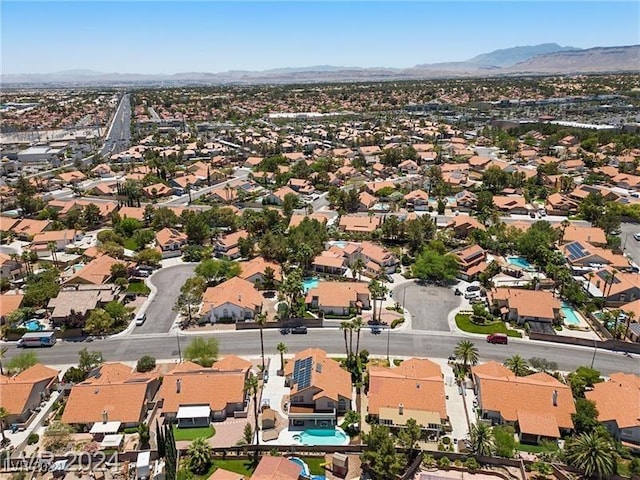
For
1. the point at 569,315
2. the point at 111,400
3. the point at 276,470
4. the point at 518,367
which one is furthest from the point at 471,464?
the point at 111,400

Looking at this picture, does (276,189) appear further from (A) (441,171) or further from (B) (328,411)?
(B) (328,411)

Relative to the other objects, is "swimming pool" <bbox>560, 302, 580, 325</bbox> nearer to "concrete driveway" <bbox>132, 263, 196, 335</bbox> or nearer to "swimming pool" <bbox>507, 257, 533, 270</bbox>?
"swimming pool" <bbox>507, 257, 533, 270</bbox>

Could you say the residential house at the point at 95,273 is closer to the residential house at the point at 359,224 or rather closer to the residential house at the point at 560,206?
the residential house at the point at 359,224

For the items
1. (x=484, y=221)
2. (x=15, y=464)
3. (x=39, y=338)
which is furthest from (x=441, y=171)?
(x=15, y=464)

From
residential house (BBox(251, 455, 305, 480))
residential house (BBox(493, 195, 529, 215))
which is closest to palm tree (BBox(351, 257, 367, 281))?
residential house (BBox(251, 455, 305, 480))

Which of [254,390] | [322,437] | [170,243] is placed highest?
[170,243]

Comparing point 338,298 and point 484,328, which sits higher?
point 338,298

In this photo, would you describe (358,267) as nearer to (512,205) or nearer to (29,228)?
(512,205)
